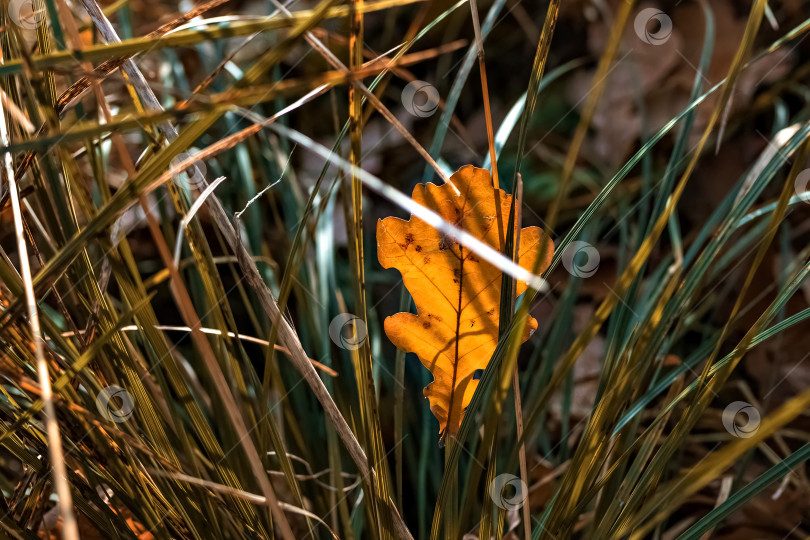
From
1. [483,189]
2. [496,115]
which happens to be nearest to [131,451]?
[483,189]

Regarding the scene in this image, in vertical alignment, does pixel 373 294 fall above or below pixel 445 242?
below

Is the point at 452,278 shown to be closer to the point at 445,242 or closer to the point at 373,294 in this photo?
the point at 445,242

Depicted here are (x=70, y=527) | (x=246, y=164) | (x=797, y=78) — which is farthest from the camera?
(x=797, y=78)

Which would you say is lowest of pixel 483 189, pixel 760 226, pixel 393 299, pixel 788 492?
pixel 788 492

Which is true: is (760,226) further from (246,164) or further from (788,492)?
(246,164)

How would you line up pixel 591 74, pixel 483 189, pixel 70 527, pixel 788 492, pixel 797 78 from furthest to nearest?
1. pixel 591 74
2. pixel 797 78
3. pixel 788 492
4. pixel 483 189
5. pixel 70 527

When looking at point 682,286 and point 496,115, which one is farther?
point 496,115

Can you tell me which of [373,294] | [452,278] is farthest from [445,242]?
[373,294]

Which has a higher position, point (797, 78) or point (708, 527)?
point (797, 78)
